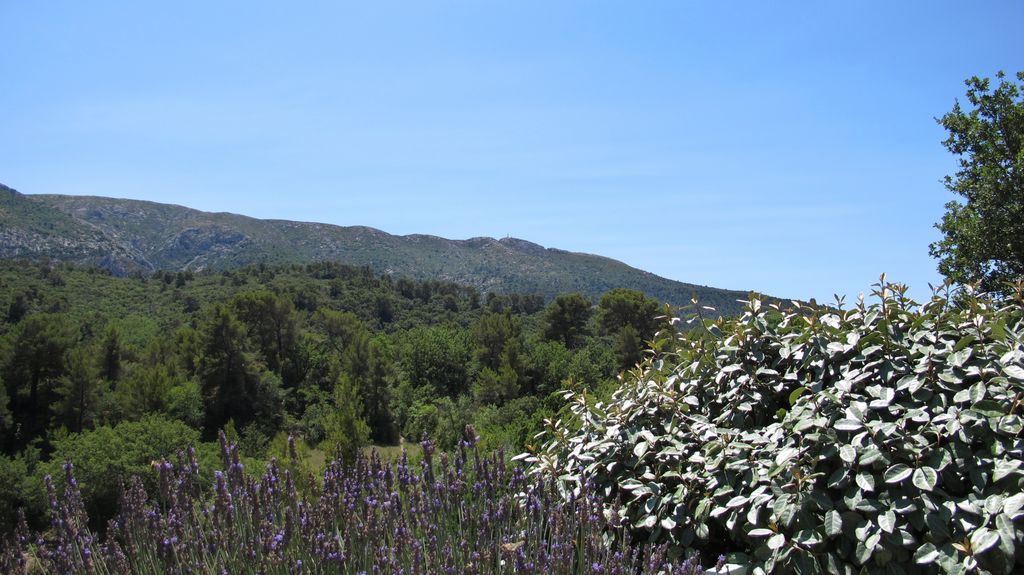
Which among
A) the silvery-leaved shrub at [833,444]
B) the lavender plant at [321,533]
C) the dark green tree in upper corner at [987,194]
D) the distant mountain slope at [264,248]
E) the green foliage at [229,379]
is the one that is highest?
the distant mountain slope at [264,248]

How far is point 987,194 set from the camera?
8.68m

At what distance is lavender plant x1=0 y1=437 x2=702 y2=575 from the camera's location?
2346 millimetres

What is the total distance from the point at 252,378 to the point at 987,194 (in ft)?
105

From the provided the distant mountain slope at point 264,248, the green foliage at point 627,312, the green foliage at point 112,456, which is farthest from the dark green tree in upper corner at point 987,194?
the distant mountain slope at point 264,248

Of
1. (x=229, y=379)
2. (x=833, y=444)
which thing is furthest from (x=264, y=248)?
(x=833, y=444)

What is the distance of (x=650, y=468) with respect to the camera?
341cm

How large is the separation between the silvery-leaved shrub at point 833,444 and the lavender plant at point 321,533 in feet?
1.31

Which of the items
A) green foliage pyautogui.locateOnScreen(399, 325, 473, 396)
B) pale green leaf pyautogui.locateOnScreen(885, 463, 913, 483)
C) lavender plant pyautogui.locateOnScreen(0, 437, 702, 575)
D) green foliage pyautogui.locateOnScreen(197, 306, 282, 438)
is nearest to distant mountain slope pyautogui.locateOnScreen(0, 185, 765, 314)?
green foliage pyautogui.locateOnScreen(399, 325, 473, 396)

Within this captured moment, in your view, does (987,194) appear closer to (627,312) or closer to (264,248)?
(627,312)

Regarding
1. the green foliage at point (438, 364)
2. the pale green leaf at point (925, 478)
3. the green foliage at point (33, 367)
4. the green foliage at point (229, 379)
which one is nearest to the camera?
the pale green leaf at point (925, 478)

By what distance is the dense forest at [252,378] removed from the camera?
57.5 ft

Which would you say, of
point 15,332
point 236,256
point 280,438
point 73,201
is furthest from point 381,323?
point 73,201

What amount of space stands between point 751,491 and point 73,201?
749 ft

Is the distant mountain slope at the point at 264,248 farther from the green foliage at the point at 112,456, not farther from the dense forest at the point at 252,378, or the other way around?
the green foliage at the point at 112,456
